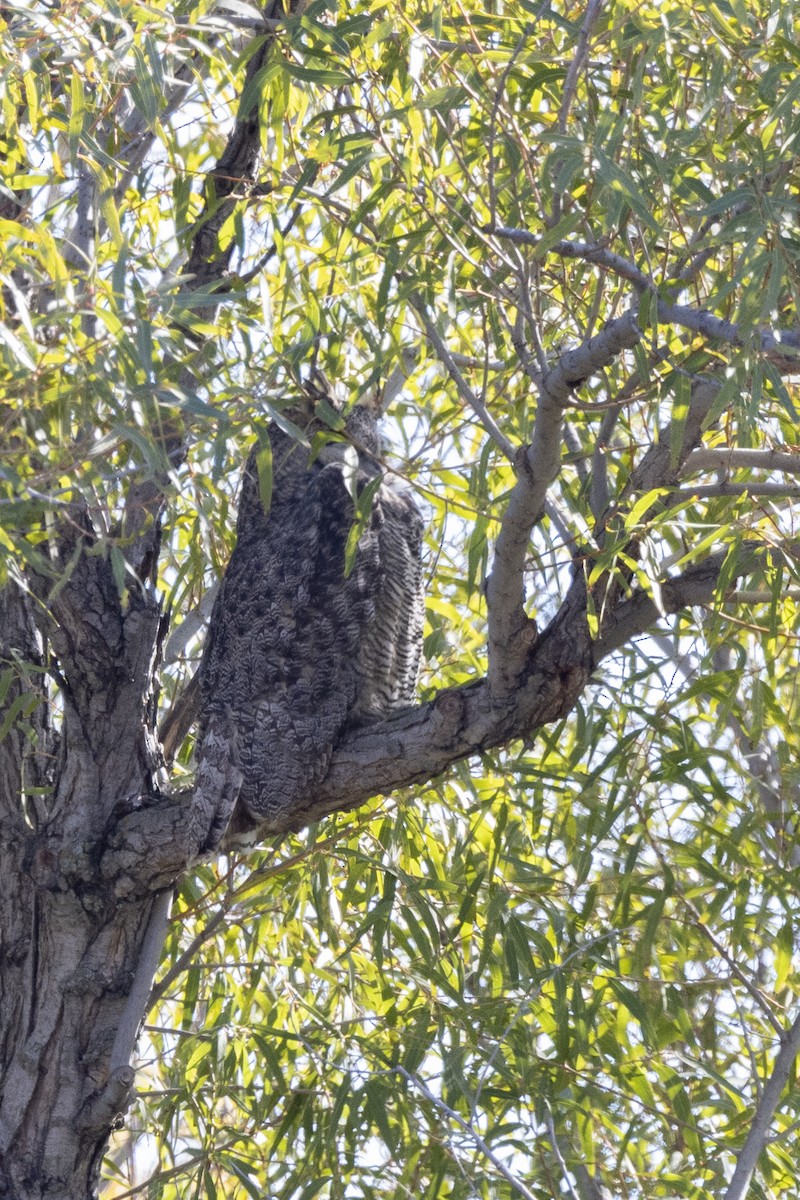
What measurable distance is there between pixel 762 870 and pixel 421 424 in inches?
54.0

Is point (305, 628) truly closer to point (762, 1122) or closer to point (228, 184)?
point (228, 184)

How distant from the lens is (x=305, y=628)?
249 centimetres

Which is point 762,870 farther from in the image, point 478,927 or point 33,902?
point 33,902

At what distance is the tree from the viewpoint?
68.4 inches

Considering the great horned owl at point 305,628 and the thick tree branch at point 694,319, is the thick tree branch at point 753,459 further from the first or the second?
the great horned owl at point 305,628

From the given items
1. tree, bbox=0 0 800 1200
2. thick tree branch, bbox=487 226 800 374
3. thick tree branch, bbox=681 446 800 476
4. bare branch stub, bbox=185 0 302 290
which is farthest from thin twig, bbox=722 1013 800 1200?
bare branch stub, bbox=185 0 302 290

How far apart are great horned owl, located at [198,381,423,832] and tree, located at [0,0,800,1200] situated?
4.4 inches

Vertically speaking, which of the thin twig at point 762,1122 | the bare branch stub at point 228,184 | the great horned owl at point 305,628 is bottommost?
the thin twig at point 762,1122

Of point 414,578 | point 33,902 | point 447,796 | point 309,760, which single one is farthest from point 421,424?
point 33,902

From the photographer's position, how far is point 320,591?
2506 mm

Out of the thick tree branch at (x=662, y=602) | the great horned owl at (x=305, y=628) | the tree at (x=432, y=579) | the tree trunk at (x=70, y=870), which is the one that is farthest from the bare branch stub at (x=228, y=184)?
the thick tree branch at (x=662, y=602)

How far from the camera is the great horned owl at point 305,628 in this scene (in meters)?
2.30

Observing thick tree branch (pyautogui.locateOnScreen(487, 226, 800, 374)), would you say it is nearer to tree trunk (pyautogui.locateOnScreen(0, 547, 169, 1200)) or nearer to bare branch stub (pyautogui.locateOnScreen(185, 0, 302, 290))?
bare branch stub (pyautogui.locateOnScreen(185, 0, 302, 290))

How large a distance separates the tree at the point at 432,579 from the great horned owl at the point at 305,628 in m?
0.11
